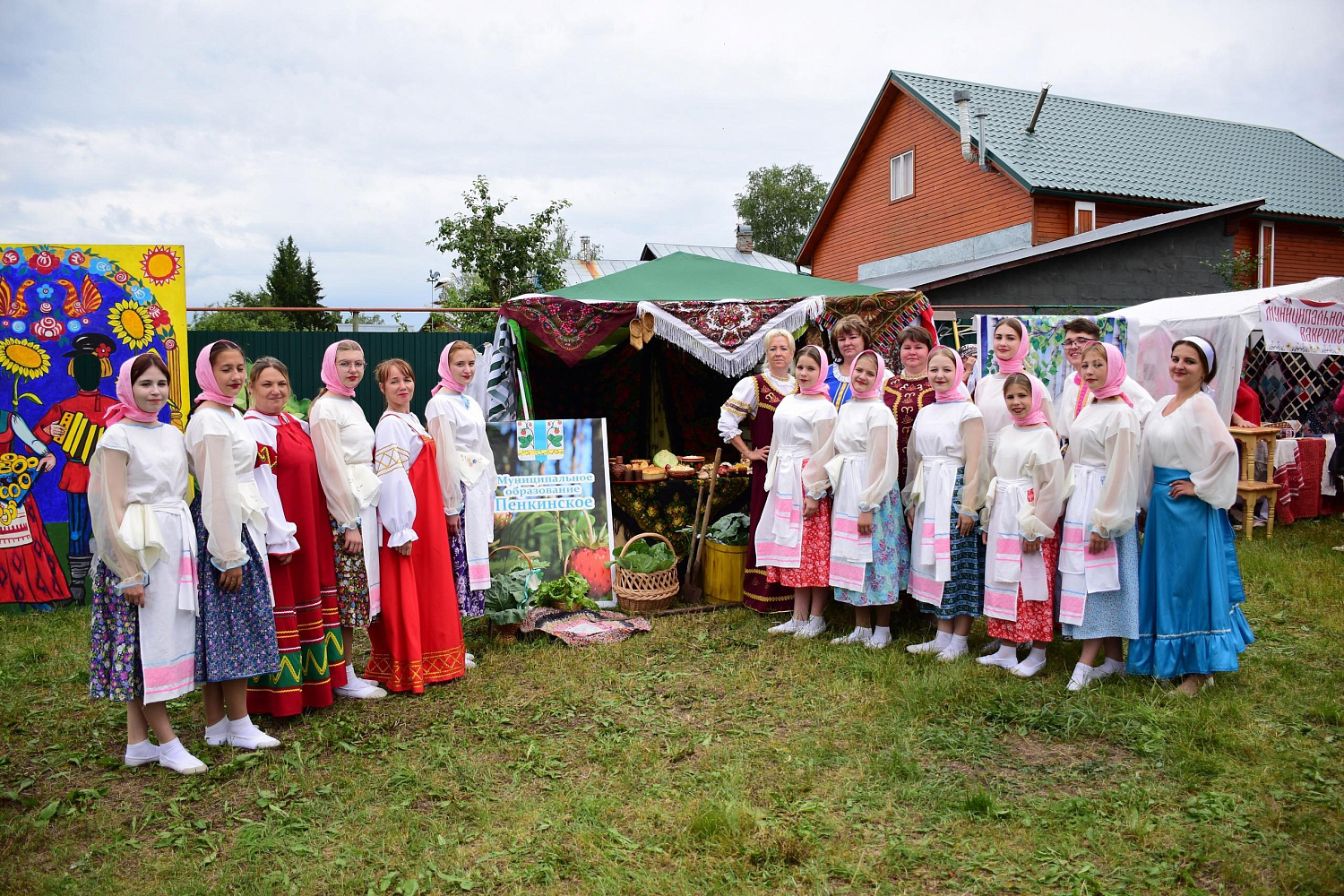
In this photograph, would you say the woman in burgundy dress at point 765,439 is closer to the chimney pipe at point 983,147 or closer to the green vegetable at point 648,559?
the green vegetable at point 648,559

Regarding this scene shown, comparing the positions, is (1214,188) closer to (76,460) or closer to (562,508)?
(562,508)

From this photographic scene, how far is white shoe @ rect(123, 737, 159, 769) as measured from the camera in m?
3.46

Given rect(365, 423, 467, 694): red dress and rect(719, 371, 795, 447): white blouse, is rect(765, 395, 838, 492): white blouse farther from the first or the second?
rect(365, 423, 467, 694): red dress

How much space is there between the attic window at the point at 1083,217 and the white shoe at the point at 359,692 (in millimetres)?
15802

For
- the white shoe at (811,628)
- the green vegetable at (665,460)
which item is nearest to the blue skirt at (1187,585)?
the white shoe at (811,628)

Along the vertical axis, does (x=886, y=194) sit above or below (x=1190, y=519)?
above

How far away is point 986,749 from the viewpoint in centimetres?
343

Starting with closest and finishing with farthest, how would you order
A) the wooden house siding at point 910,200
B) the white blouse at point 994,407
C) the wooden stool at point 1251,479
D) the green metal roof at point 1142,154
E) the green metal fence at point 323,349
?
the white blouse at point 994,407, the wooden stool at point 1251,479, the green metal fence at point 323,349, the green metal roof at point 1142,154, the wooden house siding at point 910,200

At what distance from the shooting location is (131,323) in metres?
6.21

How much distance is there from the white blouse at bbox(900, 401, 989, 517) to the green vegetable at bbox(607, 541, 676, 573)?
80.4 inches

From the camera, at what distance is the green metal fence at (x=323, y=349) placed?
9.54 metres

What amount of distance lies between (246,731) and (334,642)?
1.82 ft

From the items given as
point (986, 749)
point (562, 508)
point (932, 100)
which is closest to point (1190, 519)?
point (986, 749)

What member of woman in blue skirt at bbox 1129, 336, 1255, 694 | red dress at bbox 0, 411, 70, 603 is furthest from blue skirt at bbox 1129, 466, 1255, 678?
red dress at bbox 0, 411, 70, 603
